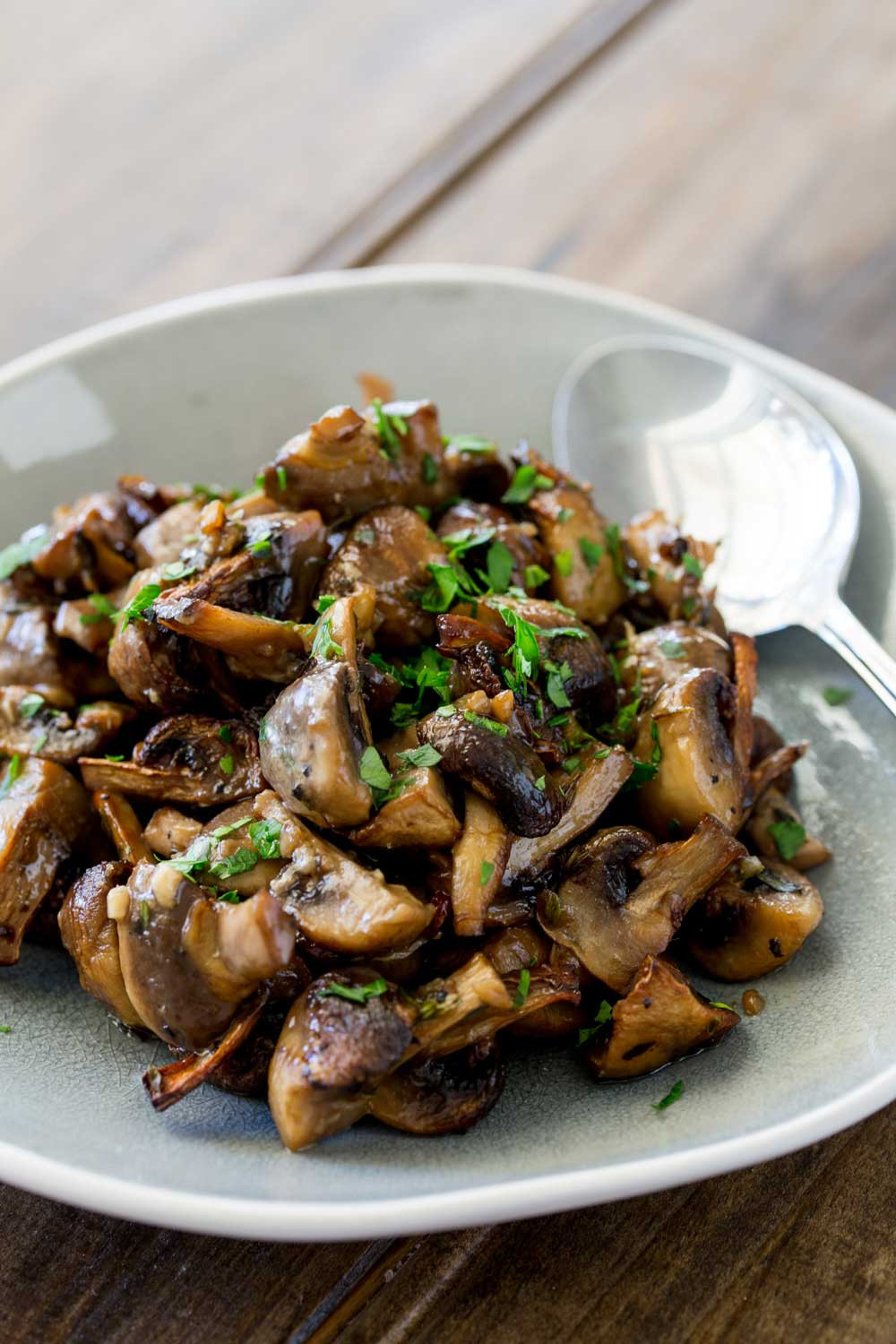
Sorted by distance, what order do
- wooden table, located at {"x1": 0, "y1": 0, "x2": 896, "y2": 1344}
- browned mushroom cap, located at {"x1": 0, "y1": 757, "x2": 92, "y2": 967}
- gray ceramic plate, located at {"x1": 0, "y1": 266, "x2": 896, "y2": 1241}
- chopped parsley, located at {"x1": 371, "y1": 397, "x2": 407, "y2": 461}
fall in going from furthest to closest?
wooden table, located at {"x1": 0, "y1": 0, "x2": 896, "y2": 1344}
chopped parsley, located at {"x1": 371, "y1": 397, "x2": 407, "y2": 461}
browned mushroom cap, located at {"x1": 0, "y1": 757, "x2": 92, "y2": 967}
gray ceramic plate, located at {"x1": 0, "y1": 266, "x2": 896, "y2": 1241}

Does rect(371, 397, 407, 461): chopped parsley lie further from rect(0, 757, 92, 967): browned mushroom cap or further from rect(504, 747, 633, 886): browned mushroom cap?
rect(0, 757, 92, 967): browned mushroom cap

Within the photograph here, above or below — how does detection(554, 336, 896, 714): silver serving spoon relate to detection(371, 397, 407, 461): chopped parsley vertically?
below

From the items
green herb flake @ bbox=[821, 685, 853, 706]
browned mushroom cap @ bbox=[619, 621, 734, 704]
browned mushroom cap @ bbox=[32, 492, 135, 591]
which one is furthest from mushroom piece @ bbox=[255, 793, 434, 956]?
green herb flake @ bbox=[821, 685, 853, 706]

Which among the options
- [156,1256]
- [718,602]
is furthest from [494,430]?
[156,1256]

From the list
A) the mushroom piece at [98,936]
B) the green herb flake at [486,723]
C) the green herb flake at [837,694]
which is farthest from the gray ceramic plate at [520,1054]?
the green herb flake at [486,723]

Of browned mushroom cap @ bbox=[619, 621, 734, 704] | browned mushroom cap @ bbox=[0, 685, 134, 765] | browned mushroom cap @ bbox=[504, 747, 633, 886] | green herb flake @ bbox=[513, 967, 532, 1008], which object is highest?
browned mushroom cap @ bbox=[0, 685, 134, 765]

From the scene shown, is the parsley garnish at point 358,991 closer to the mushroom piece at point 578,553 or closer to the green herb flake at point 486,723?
the green herb flake at point 486,723

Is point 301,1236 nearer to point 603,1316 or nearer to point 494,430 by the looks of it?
point 603,1316
